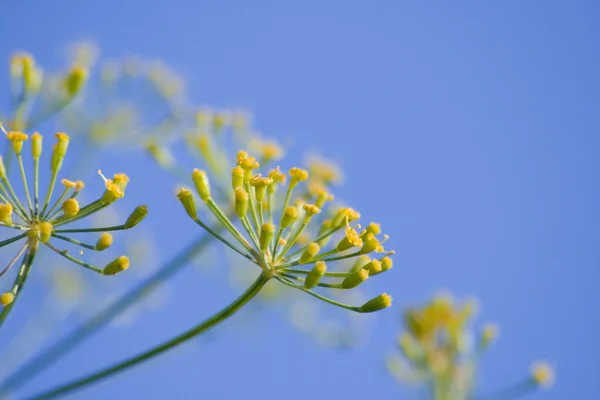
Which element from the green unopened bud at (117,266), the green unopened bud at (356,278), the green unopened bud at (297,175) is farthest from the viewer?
the green unopened bud at (297,175)

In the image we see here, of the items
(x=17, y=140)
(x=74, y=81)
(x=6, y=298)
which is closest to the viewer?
(x=6, y=298)

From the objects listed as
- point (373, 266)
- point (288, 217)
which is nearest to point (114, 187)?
point (288, 217)

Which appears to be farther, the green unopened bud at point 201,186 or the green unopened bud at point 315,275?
the green unopened bud at point 201,186

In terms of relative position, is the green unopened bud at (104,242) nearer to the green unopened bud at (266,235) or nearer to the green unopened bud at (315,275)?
the green unopened bud at (266,235)

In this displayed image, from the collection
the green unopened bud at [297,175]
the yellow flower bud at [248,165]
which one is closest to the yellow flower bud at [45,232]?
the yellow flower bud at [248,165]

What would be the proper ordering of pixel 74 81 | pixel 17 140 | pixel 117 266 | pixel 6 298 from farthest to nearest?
pixel 74 81 < pixel 17 140 < pixel 117 266 < pixel 6 298

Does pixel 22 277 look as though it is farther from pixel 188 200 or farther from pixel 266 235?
pixel 266 235

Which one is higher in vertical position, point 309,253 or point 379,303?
point 309,253
